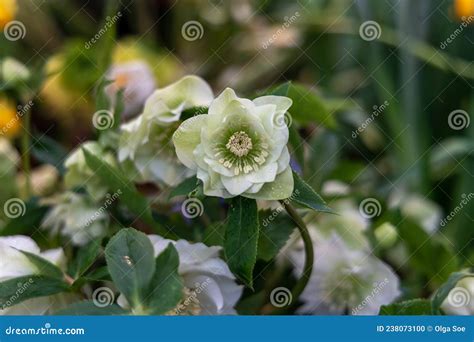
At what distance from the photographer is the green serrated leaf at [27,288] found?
0.62 m

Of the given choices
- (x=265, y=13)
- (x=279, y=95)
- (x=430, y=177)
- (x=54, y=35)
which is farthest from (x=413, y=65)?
(x=54, y=35)

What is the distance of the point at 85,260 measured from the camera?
0.65m

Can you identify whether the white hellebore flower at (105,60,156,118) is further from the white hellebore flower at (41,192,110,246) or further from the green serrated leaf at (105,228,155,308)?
the green serrated leaf at (105,228,155,308)

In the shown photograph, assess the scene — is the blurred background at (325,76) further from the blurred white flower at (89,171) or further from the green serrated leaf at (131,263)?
the green serrated leaf at (131,263)

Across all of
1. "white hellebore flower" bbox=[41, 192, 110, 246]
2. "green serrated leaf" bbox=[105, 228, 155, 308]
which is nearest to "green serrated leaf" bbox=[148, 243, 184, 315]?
"green serrated leaf" bbox=[105, 228, 155, 308]

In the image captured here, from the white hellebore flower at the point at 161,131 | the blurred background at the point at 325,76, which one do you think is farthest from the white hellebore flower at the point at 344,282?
the white hellebore flower at the point at 161,131

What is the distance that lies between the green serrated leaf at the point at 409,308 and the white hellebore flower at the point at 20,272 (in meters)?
0.28

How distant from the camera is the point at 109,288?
676 millimetres

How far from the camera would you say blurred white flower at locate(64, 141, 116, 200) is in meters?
0.74

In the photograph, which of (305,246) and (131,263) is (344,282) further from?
(131,263)

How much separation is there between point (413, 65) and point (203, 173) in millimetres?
611

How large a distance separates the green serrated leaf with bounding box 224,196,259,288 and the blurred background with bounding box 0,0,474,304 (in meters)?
0.13

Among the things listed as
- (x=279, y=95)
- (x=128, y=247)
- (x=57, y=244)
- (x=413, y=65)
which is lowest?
(x=57, y=244)

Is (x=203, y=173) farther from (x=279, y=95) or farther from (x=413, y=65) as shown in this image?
(x=413, y=65)
